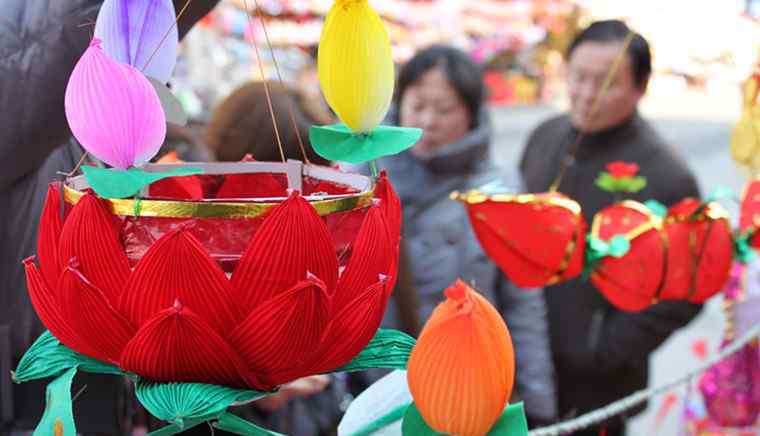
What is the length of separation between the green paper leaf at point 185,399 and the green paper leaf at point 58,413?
5cm

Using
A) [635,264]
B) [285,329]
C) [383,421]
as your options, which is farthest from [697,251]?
[285,329]

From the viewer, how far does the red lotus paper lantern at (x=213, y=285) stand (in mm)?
420

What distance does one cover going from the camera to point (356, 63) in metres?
0.48

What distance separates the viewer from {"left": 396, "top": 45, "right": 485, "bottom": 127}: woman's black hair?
151 centimetres

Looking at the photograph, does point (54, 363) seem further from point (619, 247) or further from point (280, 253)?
point (619, 247)

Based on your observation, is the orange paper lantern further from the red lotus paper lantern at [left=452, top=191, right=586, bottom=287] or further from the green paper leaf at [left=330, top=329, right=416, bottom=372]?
the red lotus paper lantern at [left=452, top=191, right=586, bottom=287]

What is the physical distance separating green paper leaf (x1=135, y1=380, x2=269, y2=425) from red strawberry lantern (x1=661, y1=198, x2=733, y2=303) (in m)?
0.66

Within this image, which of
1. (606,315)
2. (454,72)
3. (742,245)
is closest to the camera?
(742,245)

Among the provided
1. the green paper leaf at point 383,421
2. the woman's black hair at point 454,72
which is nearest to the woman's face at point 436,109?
the woman's black hair at point 454,72

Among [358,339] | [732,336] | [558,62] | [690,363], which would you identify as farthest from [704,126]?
[358,339]

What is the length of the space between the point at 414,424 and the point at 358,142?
0.16m

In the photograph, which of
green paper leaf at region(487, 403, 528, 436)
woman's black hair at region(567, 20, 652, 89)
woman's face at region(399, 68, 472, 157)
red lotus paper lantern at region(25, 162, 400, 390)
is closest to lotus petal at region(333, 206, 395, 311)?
red lotus paper lantern at region(25, 162, 400, 390)

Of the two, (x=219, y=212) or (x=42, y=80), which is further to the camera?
(x=42, y=80)

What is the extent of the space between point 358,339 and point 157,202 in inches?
5.1
